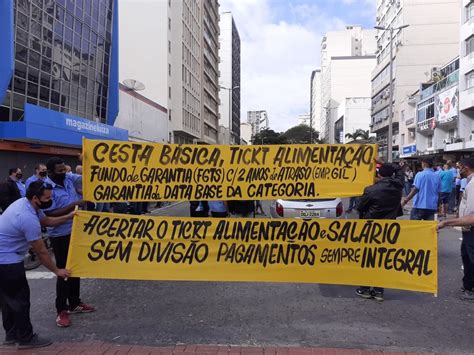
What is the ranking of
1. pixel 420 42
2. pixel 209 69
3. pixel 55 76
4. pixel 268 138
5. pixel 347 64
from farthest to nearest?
pixel 347 64 < pixel 268 138 < pixel 209 69 < pixel 420 42 < pixel 55 76

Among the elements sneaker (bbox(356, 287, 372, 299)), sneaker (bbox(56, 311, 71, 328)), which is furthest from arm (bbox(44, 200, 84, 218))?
sneaker (bbox(356, 287, 372, 299))

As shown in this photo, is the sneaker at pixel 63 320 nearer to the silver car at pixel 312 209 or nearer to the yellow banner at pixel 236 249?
the yellow banner at pixel 236 249

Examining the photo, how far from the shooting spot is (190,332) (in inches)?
191

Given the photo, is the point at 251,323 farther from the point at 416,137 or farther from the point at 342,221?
the point at 416,137

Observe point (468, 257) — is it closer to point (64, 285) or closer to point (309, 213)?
point (309, 213)

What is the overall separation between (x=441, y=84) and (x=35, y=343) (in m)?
46.9

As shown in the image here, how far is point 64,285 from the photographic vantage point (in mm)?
5164

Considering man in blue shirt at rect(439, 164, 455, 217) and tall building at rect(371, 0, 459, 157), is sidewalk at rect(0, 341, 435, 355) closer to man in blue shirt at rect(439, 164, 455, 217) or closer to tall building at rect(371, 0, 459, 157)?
man in blue shirt at rect(439, 164, 455, 217)

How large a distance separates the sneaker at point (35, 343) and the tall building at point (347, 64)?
5335 inches

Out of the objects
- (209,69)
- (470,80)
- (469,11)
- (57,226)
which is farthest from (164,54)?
(57,226)

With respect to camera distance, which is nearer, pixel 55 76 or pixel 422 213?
pixel 422 213

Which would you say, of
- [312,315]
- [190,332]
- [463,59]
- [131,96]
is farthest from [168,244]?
[463,59]

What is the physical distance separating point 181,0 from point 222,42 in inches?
2834

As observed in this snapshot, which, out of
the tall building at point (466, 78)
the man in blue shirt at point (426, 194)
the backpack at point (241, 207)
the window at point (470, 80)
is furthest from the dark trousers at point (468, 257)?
the window at point (470, 80)
